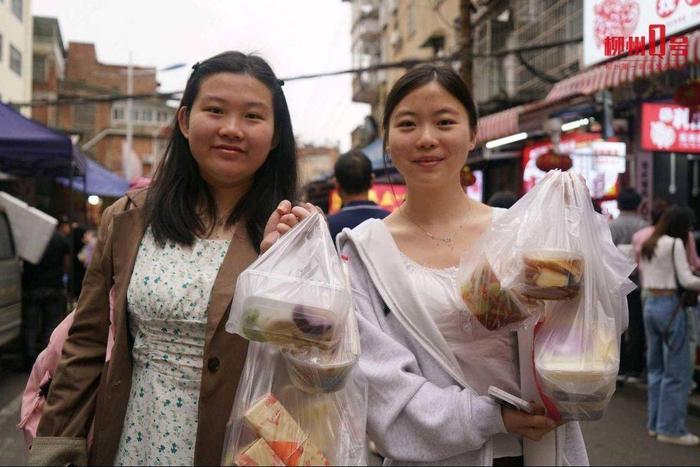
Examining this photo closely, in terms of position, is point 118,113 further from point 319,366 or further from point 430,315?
point 319,366

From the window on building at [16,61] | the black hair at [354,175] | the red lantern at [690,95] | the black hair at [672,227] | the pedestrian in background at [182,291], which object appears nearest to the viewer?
the pedestrian in background at [182,291]

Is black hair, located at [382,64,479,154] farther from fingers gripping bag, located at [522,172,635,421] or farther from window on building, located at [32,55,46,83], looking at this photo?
window on building, located at [32,55,46,83]

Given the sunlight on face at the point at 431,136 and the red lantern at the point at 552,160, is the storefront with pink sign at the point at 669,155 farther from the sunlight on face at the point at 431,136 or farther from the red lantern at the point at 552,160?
Answer: the sunlight on face at the point at 431,136

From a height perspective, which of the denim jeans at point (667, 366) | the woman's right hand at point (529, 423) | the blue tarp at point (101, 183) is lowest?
the denim jeans at point (667, 366)

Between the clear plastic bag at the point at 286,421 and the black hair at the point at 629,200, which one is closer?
the clear plastic bag at the point at 286,421

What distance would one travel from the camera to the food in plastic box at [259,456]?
133cm

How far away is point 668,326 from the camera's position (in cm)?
566

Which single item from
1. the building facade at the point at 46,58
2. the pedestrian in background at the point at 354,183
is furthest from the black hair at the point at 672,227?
the building facade at the point at 46,58

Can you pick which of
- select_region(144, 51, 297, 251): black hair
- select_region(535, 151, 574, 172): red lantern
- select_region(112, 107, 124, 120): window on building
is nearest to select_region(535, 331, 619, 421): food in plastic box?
select_region(144, 51, 297, 251): black hair

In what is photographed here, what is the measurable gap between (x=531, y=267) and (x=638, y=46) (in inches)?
89.6

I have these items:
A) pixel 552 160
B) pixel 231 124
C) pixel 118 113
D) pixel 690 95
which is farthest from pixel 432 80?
pixel 118 113

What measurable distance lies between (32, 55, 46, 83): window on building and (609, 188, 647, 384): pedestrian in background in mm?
26664

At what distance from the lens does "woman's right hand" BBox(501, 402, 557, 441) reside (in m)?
1.48

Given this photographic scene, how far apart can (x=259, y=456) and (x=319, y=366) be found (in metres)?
0.22
